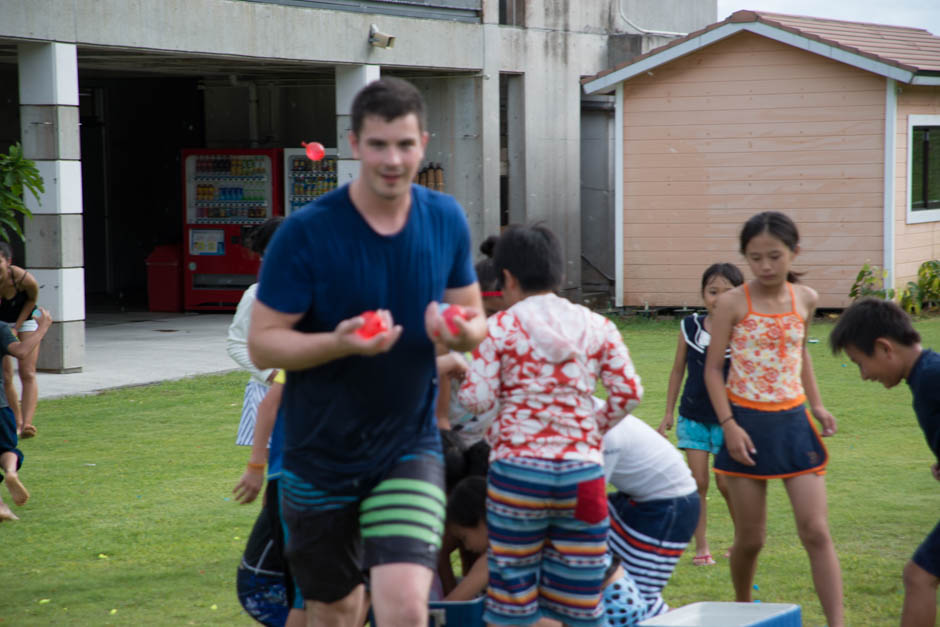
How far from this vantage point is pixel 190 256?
61.3 ft

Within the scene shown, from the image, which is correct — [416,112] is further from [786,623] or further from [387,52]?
[387,52]

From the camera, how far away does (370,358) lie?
10.7ft

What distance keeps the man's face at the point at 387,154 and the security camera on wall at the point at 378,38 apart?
41.1ft

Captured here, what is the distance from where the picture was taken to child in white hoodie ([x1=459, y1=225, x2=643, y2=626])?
3.79 meters

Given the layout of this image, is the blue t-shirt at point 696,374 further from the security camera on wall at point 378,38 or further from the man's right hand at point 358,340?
the security camera on wall at point 378,38

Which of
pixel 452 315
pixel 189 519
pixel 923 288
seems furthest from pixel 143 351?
pixel 452 315

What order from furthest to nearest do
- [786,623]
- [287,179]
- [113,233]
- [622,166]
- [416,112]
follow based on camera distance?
[113,233] → [287,179] → [622,166] → [786,623] → [416,112]

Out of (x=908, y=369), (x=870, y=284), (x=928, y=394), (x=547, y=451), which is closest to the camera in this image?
(x=547, y=451)

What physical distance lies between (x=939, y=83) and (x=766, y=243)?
41.1 ft

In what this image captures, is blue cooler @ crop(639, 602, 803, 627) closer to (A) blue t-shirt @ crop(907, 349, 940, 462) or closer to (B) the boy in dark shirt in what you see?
(B) the boy in dark shirt

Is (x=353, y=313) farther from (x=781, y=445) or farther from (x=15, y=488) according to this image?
(x=15, y=488)

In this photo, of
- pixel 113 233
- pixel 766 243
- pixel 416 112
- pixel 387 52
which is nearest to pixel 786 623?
pixel 766 243

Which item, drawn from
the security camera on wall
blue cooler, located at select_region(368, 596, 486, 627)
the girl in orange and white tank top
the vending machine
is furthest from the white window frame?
blue cooler, located at select_region(368, 596, 486, 627)

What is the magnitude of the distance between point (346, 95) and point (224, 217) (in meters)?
3.92
